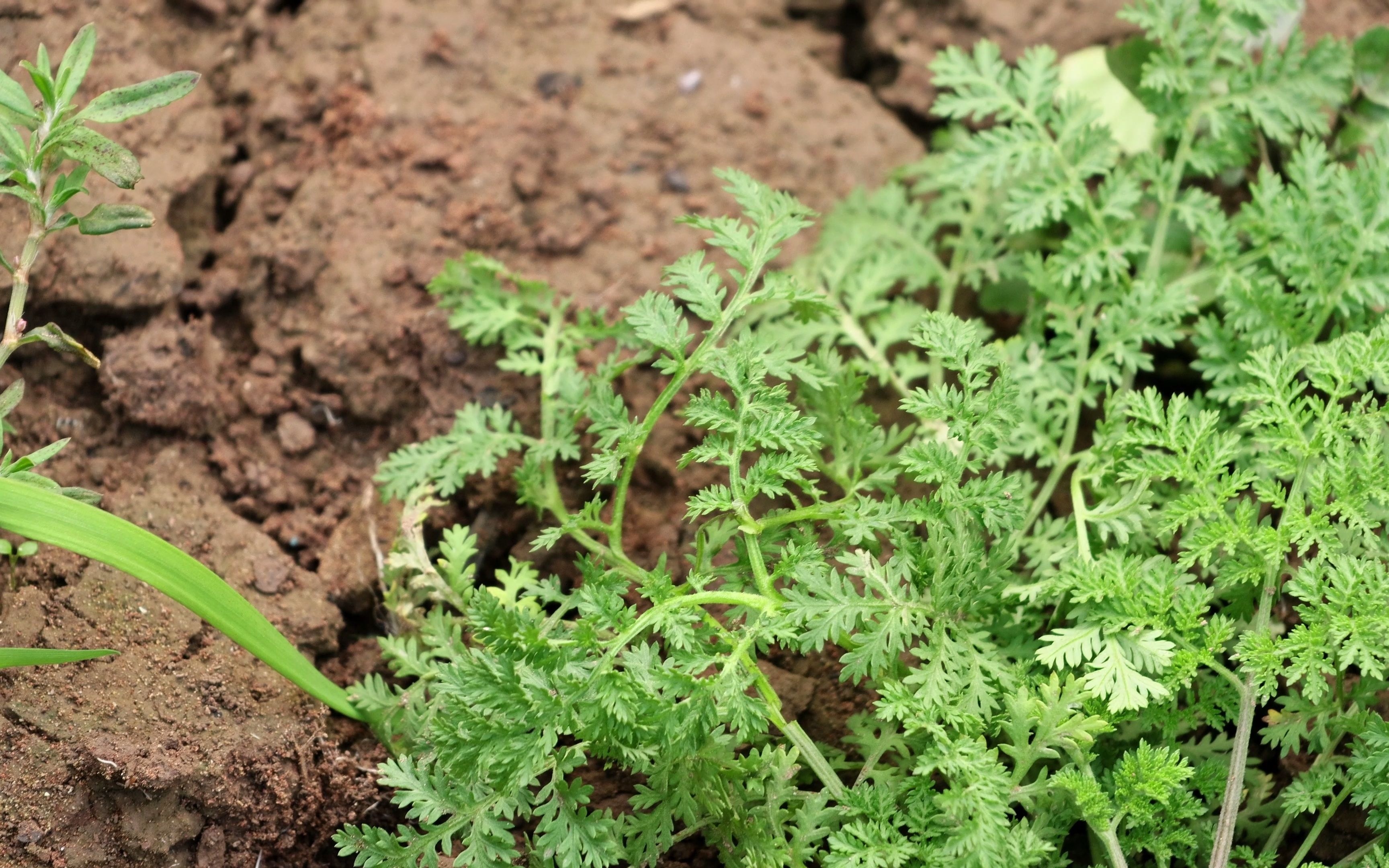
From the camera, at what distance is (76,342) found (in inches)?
90.4

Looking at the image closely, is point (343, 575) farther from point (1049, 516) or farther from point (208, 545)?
point (1049, 516)

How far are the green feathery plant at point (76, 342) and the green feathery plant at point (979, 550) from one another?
1.31 feet

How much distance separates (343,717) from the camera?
8.48 ft

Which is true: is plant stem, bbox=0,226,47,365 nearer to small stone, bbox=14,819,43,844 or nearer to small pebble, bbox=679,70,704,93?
small stone, bbox=14,819,43,844

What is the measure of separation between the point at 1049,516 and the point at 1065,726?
64cm

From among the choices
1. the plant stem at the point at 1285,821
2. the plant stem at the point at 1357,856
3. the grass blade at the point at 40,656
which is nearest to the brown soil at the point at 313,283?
the grass blade at the point at 40,656

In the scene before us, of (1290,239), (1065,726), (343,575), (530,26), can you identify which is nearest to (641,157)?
(530,26)

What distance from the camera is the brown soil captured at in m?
2.34

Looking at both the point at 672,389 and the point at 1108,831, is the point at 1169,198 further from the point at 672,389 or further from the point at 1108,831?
the point at 1108,831

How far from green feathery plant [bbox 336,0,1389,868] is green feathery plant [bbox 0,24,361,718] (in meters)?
0.40

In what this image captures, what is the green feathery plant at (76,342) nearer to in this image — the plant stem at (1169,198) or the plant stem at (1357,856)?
the plant stem at (1357,856)

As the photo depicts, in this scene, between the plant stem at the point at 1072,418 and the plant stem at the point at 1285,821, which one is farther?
the plant stem at the point at 1072,418

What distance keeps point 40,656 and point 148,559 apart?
9.9 inches

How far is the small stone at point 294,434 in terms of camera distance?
9.59ft
